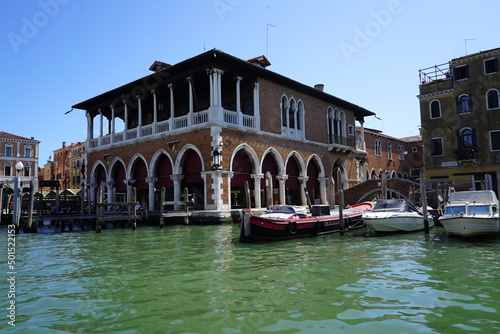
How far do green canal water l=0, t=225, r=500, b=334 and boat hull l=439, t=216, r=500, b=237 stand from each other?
1157 mm

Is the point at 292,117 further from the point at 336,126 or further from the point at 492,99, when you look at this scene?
the point at 492,99

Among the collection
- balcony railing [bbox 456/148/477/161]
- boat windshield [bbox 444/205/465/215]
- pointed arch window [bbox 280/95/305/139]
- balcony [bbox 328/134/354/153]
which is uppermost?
pointed arch window [bbox 280/95/305/139]

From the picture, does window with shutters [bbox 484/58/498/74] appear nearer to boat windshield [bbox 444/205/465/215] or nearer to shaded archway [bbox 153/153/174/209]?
boat windshield [bbox 444/205/465/215]

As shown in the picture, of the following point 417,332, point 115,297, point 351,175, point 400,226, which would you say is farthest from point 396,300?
point 351,175

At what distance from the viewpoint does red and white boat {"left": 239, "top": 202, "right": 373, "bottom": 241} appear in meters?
10.7

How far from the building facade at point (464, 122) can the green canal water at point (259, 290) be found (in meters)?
13.1

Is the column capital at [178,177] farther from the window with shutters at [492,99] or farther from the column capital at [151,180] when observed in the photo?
the window with shutters at [492,99]

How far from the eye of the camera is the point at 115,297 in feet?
16.9

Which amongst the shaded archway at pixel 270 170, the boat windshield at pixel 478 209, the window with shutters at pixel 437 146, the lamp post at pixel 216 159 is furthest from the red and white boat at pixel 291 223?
the window with shutters at pixel 437 146

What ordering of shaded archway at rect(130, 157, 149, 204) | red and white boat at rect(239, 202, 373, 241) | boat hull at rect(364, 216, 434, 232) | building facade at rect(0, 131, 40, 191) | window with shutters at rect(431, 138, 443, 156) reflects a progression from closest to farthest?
red and white boat at rect(239, 202, 373, 241) → boat hull at rect(364, 216, 434, 232) → shaded archway at rect(130, 157, 149, 204) → window with shutters at rect(431, 138, 443, 156) → building facade at rect(0, 131, 40, 191)

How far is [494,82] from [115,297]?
2258 centimetres

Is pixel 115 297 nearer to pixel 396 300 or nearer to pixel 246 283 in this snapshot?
pixel 246 283

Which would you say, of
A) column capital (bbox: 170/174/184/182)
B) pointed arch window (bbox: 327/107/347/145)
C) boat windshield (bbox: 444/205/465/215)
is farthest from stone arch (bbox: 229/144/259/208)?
boat windshield (bbox: 444/205/465/215)

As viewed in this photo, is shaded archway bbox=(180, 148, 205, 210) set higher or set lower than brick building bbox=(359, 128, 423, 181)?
lower
